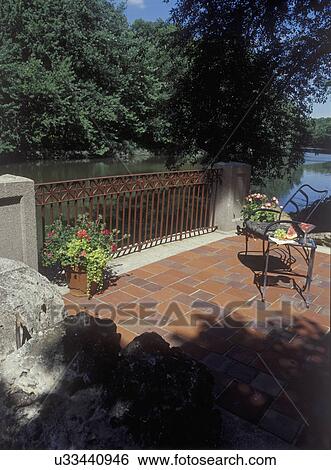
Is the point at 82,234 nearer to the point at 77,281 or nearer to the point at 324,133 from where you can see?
the point at 77,281

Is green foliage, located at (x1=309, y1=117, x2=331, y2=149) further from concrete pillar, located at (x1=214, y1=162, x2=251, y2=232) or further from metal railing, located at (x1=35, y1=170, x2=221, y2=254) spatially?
concrete pillar, located at (x1=214, y1=162, x2=251, y2=232)

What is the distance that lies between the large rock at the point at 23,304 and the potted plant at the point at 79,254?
665 mm

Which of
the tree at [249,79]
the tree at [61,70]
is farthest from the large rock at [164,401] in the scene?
the tree at [61,70]

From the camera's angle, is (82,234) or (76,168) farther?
(76,168)

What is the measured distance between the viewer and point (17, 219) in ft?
11.1

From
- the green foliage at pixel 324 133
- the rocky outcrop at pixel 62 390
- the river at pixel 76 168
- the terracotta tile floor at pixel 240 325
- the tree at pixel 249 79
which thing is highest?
the tree at pixel 249 79

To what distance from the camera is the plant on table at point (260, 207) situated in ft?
16.3

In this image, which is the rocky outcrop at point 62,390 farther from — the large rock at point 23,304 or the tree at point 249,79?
the tree at point 249,79

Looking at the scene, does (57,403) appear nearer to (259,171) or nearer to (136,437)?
(136,437)

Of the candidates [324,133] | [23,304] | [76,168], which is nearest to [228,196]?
[23,304]

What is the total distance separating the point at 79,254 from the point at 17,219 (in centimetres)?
63

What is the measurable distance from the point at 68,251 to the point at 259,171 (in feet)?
22.5

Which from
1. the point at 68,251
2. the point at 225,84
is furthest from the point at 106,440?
the point at 225,84
